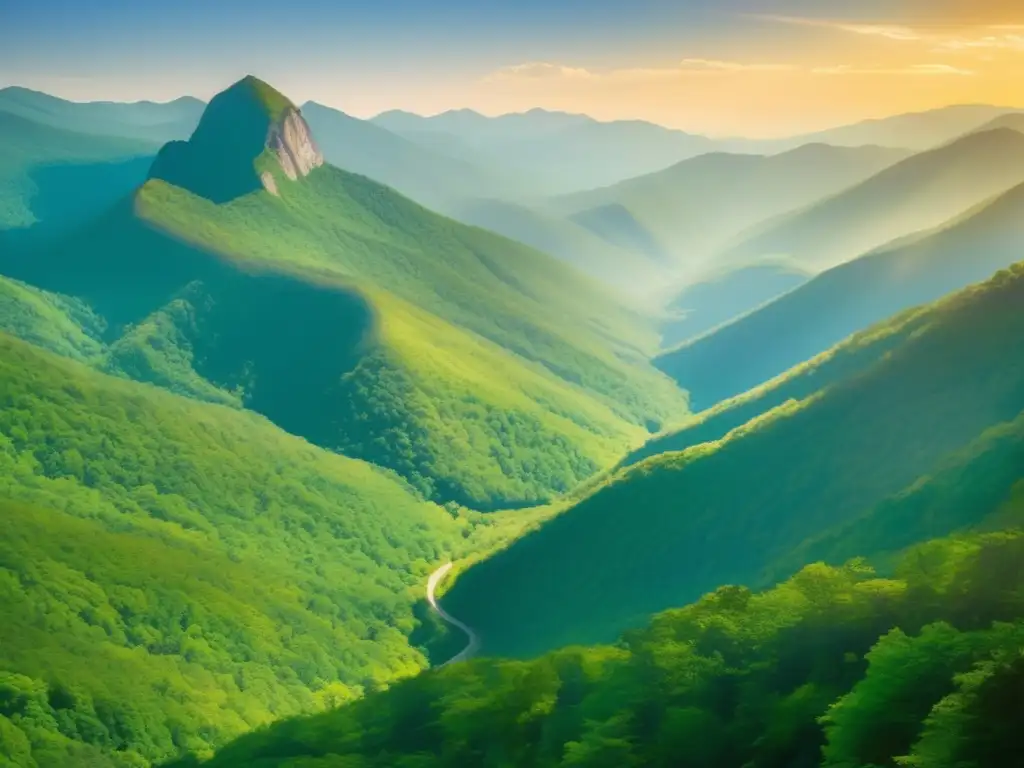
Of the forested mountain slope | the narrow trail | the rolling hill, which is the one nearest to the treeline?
the rolling hill

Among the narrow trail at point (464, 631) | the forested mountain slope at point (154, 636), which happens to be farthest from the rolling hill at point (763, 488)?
the forested mountain slope at point (154, 636)

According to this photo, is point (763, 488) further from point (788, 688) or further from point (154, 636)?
point (154, 636)

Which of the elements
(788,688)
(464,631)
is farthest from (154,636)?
(788,688)

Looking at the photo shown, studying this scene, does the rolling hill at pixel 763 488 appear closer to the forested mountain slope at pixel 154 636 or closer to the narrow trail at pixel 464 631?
the narrow trail at pixel 464 631

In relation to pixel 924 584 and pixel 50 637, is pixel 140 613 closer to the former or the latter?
pixel 50 637

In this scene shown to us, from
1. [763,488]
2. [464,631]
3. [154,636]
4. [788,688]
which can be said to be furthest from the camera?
[464,631]

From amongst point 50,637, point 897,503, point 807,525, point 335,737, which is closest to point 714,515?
point 807,525

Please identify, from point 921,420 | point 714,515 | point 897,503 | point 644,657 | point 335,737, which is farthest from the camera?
point 714,515
